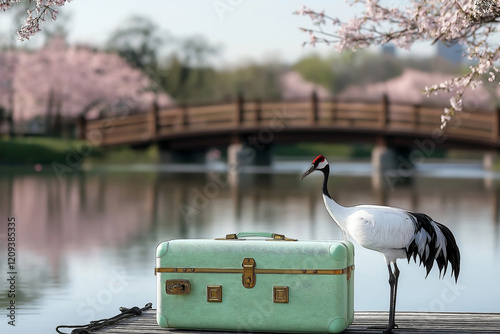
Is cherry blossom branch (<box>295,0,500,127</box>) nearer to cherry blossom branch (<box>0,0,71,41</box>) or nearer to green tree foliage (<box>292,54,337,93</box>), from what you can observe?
cherry blossom branch (<box>0,0,71,41</box>)

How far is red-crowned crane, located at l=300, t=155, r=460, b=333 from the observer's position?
6199mm

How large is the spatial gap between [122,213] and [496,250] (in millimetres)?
8577

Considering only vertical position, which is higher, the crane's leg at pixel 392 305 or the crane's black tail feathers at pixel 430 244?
the crane's black tail feathers at pixel 430 244

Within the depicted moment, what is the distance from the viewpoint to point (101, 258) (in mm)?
11875

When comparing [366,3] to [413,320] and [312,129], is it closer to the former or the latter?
[413,320]

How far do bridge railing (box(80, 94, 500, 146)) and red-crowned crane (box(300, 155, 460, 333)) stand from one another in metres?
27.6

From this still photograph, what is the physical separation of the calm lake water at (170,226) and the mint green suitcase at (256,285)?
4.62 ft

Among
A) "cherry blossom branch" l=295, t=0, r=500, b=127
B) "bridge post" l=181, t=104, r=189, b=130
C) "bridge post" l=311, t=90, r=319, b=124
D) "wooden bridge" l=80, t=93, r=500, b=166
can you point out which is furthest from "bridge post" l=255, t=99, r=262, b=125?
"cherry blossom branch" l=295, t=0, r=500, b=127

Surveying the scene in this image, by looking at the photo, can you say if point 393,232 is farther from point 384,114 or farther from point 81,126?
point 81,126

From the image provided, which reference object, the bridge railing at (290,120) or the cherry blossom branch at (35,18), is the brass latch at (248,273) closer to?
the cherry blossom branch at (35,18)

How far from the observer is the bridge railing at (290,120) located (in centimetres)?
3391

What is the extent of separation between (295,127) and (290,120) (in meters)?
0.77

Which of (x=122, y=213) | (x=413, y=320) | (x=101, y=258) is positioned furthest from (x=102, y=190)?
(x=413, y=320)

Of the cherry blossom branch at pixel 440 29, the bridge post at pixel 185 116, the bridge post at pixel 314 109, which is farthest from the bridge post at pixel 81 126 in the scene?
the cherry blossom branch at pixel 440 29
